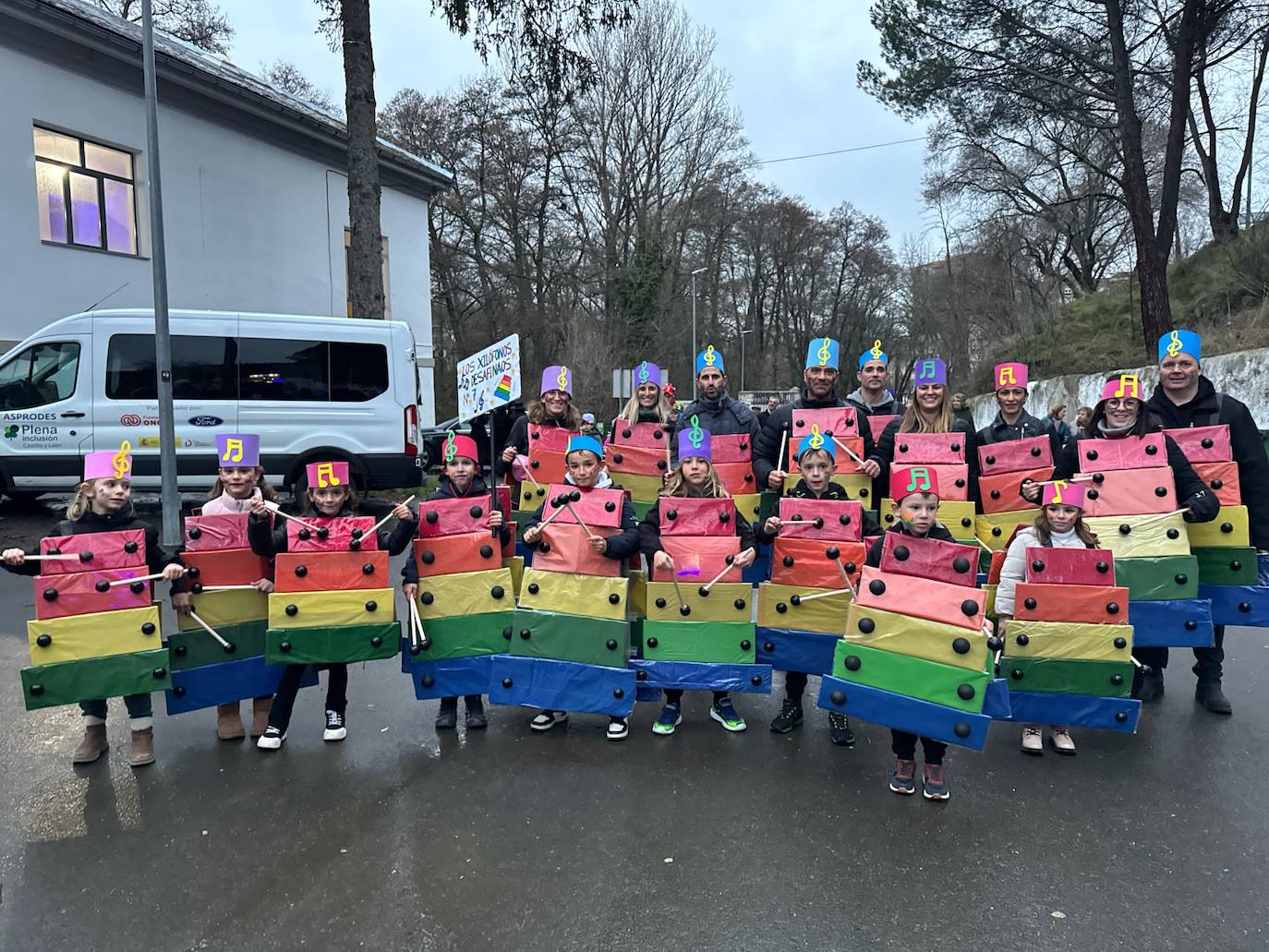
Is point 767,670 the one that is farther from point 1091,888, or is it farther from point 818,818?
point 1091,888

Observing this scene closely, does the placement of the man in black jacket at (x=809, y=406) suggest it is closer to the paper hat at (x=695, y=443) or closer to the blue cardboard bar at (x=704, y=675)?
the paper hat at (x=695, y=443)

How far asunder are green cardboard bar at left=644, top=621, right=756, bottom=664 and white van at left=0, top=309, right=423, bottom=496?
332 inches

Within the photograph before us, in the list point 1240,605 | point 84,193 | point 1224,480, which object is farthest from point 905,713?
point 84,193

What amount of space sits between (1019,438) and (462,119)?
3309 centimetres

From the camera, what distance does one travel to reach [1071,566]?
4.14 meters

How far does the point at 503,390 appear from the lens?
813 cm

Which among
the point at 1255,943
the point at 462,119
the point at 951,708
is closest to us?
the point at 1255,943

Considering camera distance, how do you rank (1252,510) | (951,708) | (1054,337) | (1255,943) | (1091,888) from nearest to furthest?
(1255,943) < (1091,888) < (951,708) < (1252,510) < (1054,337)

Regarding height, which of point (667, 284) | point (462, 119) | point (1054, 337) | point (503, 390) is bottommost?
point (503, 390)

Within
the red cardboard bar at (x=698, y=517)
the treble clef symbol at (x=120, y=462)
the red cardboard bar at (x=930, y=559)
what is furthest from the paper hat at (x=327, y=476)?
the red cardboard bar at (x=930, y=559)

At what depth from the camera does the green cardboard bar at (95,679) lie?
384cm

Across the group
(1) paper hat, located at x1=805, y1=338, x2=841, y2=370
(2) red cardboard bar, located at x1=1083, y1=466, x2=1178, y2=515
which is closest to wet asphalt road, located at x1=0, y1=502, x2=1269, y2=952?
(2) red cardboard bar, located at x1=1083, y1=466, x2=1178, y2=515

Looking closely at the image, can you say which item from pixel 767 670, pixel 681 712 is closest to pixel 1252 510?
pixel 767 670

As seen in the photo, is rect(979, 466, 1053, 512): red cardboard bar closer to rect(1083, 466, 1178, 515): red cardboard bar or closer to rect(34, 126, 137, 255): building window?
rect(1083, 466, 1178, 515): red cardboard bar
